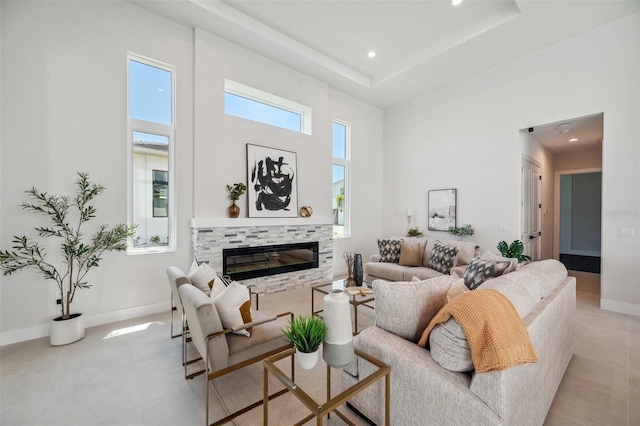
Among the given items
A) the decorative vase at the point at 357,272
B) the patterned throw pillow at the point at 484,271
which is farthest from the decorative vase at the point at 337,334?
the decorative vase at the point at 357,272

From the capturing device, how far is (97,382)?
7.20 ft

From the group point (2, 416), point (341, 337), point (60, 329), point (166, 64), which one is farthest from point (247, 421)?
point (166, 64)

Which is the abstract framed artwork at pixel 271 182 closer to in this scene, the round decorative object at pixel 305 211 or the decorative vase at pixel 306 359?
the round decorative object at pixel 305 211

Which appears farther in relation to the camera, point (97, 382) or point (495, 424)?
point (97, 382)

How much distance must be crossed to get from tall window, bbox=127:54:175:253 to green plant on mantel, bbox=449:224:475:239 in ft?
15.9

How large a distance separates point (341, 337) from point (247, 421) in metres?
0.98

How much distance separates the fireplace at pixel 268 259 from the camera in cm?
429

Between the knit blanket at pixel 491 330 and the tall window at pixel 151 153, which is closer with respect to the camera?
the knit blanket at pixel 491 330

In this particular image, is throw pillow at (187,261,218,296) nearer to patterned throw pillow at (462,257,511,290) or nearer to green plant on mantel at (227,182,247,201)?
green plant on mantel at (227,182,247,201)

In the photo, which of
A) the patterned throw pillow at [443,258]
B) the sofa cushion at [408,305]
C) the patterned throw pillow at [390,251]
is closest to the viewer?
the sofa cushion at [408,305]

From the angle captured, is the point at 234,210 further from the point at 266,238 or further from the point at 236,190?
the point at 266,238

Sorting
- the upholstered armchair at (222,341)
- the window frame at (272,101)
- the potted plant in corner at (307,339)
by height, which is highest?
the window frame at (272,101)

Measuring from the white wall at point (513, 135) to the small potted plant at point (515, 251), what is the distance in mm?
347

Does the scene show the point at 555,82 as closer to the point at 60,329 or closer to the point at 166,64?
the point at 166,64
